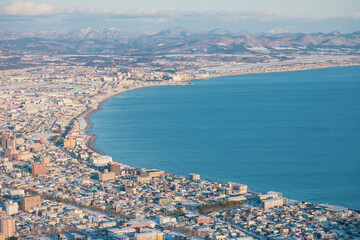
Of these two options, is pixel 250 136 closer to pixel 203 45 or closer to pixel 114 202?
pixel 114 202

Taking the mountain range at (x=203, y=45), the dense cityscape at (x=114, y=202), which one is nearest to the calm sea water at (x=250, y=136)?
the dense cityscape at (x=114, y=202)

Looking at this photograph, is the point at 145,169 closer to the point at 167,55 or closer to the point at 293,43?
the point at 167,55

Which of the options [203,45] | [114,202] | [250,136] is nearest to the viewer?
[114,202]

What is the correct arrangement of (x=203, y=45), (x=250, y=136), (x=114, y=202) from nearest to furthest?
(x=114, y=202)
(x=250, y=136)
(x=203, y=45)

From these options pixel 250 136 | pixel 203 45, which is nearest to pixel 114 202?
pixel 250 136

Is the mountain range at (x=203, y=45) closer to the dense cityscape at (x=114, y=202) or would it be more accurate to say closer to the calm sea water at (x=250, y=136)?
the calm sea water at (x=250, y=136)

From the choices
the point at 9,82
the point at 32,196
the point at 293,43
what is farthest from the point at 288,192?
the point at 293,43

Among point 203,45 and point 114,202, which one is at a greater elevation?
point 114,202

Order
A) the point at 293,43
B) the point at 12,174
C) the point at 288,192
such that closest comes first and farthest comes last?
1. the point at 288,192
2. the point at 12,174
3. the point at 293,43

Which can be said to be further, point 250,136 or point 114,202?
point 250,136
